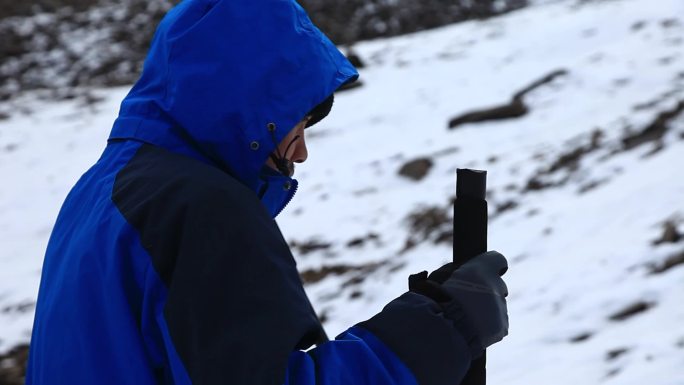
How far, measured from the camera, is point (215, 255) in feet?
3.83

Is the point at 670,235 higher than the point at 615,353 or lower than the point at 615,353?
lower

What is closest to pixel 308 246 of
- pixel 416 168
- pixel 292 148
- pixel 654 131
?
pixel 416 168

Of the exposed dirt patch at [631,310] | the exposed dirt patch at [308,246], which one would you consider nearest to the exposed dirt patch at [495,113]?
the exposed dirt patch at [308,246]

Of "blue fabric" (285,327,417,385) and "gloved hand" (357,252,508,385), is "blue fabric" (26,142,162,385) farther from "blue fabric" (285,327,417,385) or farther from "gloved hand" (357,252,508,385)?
"gloved hand" (357,252,508,385)

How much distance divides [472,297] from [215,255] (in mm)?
505

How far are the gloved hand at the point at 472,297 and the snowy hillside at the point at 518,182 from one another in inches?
79.8

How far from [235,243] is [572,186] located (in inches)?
231

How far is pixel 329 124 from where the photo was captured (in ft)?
38.2

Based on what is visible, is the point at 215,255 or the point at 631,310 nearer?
the point at 215,255

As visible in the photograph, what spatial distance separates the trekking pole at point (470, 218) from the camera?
63.7 inches

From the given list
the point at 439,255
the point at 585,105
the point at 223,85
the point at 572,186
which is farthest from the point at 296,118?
the point at 585,105

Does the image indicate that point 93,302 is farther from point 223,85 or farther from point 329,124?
point 329,124

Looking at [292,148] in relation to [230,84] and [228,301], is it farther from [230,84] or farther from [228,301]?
[228,301]

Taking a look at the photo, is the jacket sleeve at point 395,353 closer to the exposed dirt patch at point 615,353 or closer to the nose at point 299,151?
the nose at point 299,151
